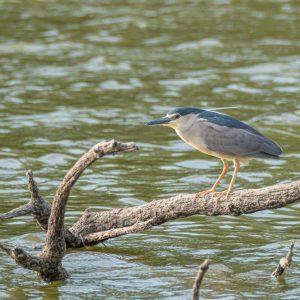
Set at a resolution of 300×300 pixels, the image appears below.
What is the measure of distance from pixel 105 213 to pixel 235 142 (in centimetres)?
141

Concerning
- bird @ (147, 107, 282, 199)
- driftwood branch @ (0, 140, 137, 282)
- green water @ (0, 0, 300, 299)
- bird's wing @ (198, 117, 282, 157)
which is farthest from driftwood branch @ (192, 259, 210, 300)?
bird's wing @ (198, 117, 282, 157)

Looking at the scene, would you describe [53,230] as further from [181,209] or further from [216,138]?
[216,138]

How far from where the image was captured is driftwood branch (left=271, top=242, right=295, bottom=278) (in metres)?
8.09

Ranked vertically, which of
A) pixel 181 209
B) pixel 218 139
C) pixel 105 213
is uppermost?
pixel 218 139

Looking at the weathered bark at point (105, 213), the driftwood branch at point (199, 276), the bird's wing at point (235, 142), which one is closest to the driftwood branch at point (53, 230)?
the weathered bark at point (105, 213)

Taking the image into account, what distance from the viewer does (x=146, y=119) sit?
618 inches

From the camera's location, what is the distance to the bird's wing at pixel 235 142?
9.23m

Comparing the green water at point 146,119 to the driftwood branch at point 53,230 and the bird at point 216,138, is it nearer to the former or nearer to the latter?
the driftwood branch at point 53,230

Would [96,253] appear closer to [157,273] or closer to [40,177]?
[157,273]

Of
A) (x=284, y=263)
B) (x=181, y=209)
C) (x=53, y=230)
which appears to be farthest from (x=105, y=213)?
(x=284, y=263)

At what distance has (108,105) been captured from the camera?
16.8m

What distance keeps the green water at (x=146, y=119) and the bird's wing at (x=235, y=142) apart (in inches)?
41.2

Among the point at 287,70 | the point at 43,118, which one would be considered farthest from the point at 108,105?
the point at 287,70

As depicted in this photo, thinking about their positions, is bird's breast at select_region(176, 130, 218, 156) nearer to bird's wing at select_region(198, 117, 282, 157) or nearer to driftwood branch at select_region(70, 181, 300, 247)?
bird's wing at select_region(198, 117, 282, 157)
